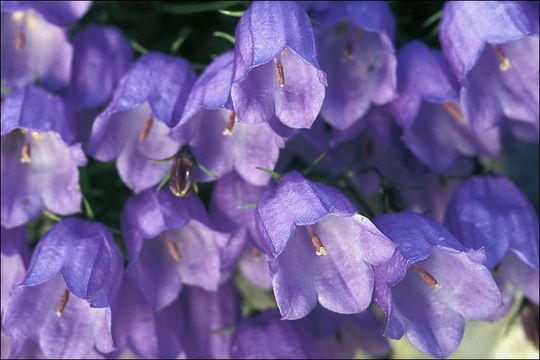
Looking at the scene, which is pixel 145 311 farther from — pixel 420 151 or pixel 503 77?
pixel 503 77

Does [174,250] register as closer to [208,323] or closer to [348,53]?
[208,323]

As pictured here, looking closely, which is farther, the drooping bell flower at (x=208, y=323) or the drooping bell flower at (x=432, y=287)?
the drooping bell flower at (x=208, y=323)

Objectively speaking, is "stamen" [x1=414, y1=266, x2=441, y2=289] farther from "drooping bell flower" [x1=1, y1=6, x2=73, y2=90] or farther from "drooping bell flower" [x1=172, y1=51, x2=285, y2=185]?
"drooping bell flower" [x1=1, y1=6, x2=73, y2=90]

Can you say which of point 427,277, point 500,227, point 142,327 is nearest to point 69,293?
point 142,327

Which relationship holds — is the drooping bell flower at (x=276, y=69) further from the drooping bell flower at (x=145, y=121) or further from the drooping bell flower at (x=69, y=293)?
the drooping bell flower at (x=69, y=293)

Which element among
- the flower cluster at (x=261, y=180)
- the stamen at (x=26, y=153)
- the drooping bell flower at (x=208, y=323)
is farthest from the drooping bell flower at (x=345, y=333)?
the stamen at (x=26, y=153)
